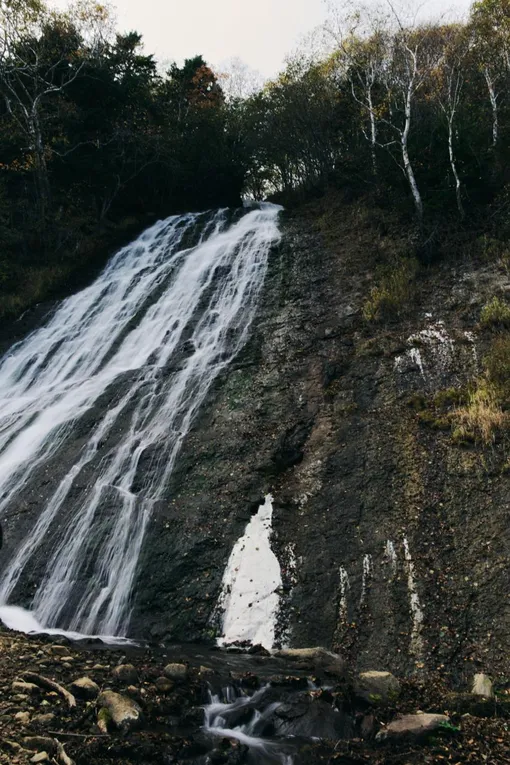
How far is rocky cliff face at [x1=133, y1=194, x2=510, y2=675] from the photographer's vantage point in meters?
6.93

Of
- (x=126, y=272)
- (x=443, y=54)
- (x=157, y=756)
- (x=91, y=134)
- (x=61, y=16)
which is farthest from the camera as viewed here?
(x=91, y=134)

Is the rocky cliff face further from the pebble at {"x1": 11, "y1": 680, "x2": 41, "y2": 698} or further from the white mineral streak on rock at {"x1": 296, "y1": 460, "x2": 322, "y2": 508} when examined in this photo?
the pebble at {"x1": 11, "y1": 680, "x2": 41, "y2": 698}

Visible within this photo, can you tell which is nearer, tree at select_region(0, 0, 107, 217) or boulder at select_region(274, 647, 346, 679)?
boulder at select_region(274, 647, 346, 679)

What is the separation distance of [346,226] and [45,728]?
16450mm

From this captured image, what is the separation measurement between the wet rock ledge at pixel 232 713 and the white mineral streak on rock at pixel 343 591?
732 millimetres

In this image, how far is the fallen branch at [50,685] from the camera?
5.06m

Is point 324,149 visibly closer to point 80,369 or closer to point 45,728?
point 80,369

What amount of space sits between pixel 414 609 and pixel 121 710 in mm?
3989

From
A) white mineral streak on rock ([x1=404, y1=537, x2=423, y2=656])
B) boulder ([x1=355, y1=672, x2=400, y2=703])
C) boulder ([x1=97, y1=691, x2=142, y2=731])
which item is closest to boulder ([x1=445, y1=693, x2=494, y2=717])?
boulder ([x1=355, y1=672, x2=400, y2=703])

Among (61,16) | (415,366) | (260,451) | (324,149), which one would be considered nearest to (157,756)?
(260,451)

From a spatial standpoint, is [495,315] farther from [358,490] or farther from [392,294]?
[358,490]

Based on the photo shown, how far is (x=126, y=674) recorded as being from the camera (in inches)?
227

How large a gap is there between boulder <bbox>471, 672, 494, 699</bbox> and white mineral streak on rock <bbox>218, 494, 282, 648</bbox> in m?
2.81

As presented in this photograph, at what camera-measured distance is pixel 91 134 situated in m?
23.2
